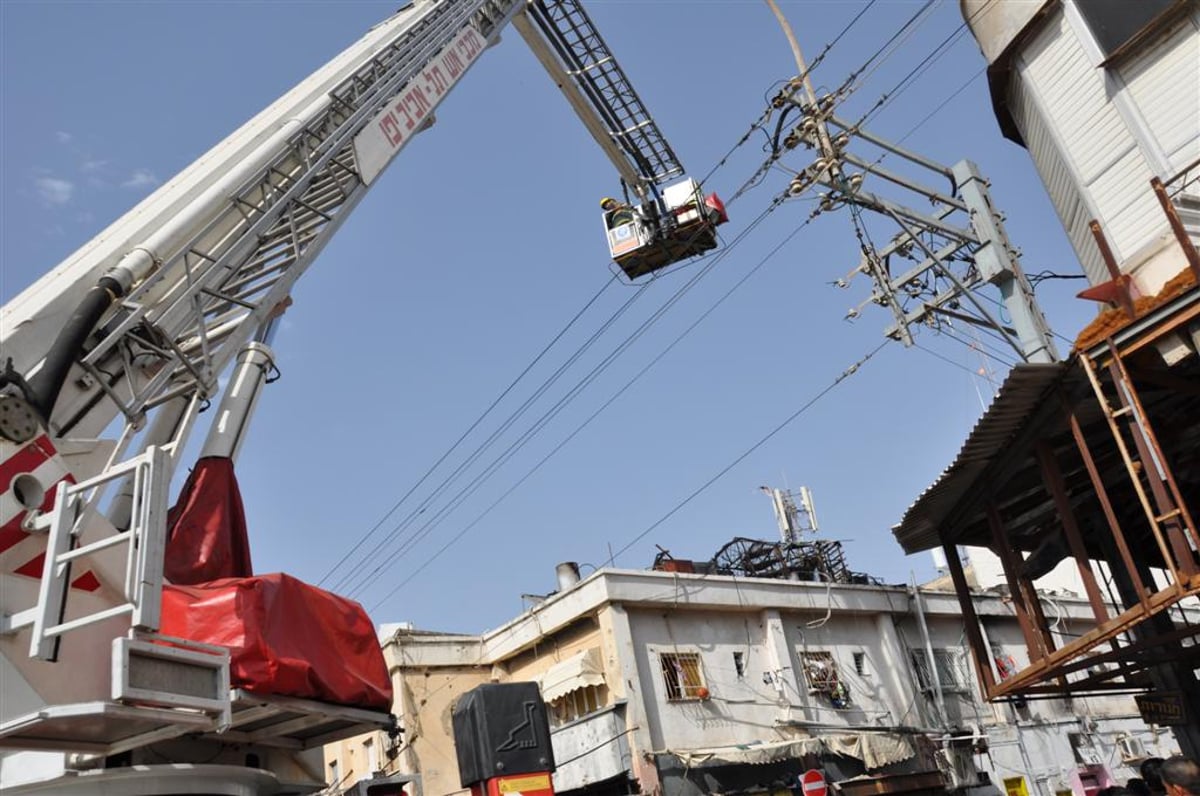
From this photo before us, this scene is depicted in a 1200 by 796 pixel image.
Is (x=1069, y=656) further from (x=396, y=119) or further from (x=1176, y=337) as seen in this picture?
(x=396, y=119)

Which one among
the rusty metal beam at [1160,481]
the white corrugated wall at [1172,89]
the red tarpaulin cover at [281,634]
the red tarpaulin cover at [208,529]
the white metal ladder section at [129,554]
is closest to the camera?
the white metal ladder section at [129,554]

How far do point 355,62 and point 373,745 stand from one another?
18.7 m

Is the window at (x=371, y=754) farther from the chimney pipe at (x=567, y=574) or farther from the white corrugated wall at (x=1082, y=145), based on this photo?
the white corrugated wall at (x=1082, y=145)

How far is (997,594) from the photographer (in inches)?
1133

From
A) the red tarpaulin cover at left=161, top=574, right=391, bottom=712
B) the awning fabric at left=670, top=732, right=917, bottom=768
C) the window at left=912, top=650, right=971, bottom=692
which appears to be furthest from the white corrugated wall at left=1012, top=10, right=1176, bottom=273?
the window at left=912, top=650, right=971, bottom=692

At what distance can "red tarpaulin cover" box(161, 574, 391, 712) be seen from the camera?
636 cm

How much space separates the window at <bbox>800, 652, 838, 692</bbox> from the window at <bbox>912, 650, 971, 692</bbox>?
10.5 ft

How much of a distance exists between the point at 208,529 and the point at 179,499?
22.5 inches

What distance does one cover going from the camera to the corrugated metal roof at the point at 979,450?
8891mm

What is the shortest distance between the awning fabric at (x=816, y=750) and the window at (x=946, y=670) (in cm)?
299

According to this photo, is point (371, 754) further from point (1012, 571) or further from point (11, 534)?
point (11, 534)

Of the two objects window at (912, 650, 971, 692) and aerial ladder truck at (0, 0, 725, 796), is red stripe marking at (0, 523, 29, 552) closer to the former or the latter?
aerial ladder truck at (0, 0, 725, 796)

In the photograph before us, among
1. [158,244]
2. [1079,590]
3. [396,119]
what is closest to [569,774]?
[396,119]

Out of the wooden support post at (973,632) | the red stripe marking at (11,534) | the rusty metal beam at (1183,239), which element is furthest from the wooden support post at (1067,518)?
the red stripe marking at (11,534)
